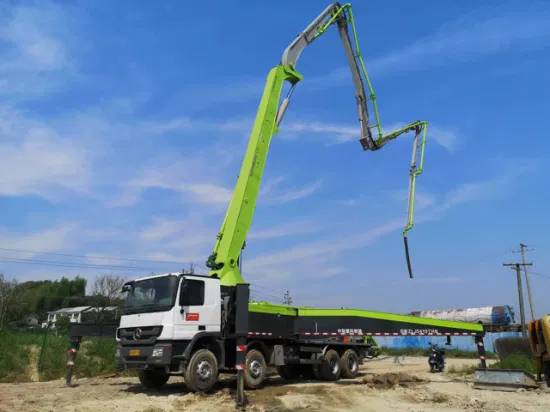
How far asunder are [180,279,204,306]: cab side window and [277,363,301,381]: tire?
5114 millimetres

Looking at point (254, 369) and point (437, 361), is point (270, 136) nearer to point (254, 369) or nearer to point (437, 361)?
point (254, 369)

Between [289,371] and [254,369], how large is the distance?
3212 millimetres

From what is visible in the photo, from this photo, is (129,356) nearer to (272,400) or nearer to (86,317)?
(272,400)

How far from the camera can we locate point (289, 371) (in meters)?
15.6

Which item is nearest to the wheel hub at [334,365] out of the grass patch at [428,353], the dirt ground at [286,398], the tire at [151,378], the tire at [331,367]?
the tire at [331,367]

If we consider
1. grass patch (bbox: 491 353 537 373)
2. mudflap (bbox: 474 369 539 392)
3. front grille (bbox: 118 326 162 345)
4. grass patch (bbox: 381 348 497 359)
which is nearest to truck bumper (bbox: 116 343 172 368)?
front grille (bbox: 118 326 162 345)

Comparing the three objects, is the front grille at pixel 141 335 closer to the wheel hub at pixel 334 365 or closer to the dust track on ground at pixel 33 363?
the dust track on ground at pixel 33 363

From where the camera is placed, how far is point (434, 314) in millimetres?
56844

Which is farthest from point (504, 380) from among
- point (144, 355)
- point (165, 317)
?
point (144, 355)

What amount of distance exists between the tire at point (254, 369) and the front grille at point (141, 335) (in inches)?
106

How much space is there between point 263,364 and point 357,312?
357 centimetres

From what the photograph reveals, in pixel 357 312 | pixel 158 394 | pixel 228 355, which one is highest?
pixel 357 312

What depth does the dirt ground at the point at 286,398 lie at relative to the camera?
997 centimetres

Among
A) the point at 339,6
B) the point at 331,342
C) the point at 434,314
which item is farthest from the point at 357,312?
the point at 434,314
